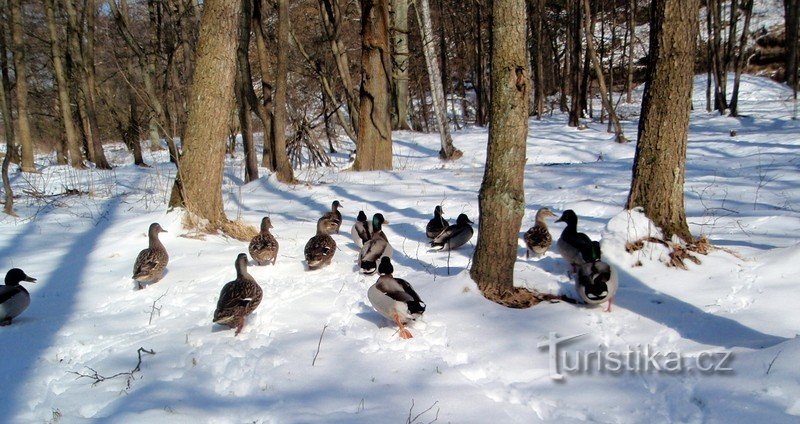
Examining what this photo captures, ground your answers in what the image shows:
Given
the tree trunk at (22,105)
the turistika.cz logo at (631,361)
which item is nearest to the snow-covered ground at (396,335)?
the turistika.cz logo at (631,361)

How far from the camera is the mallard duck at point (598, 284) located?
5.16m

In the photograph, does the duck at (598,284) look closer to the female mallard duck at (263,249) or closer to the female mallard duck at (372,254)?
the female mallard duck at (372,254)

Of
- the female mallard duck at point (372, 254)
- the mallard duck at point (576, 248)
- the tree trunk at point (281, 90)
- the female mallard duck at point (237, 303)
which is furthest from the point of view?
the tree trunk at point (281, 90)

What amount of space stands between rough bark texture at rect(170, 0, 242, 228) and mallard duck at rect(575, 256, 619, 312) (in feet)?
18.8

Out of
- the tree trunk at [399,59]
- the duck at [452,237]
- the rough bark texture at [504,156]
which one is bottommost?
the duck at [452,237]

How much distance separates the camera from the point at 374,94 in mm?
14469

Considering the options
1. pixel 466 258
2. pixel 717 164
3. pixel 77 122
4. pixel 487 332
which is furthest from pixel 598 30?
pixel 487 332

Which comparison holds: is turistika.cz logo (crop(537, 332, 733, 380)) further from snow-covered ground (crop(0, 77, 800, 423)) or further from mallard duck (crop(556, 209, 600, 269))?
mallard duck (crop(556, 209, 600, 269))

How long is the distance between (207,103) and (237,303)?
4210 millimetres

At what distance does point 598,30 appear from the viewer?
40.9 m

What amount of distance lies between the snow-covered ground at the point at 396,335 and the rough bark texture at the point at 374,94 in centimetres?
561

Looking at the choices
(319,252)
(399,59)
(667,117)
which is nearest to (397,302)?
(319,252)

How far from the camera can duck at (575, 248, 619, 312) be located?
5156 millimetres

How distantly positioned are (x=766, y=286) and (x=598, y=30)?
132ft
